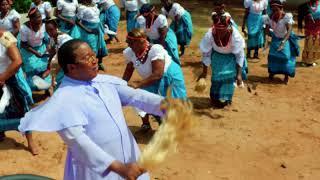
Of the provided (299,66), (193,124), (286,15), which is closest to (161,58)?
(193,124)

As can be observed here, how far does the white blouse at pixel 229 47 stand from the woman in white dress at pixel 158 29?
970 millimetres

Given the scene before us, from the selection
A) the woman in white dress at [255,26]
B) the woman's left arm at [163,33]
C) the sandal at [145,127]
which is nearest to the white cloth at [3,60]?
the sandal at [145,127]

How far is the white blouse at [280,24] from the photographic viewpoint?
9289 millimetres

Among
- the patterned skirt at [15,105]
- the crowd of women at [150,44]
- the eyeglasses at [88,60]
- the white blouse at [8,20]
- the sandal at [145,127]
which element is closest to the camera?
the eyeglasses at [88,60]

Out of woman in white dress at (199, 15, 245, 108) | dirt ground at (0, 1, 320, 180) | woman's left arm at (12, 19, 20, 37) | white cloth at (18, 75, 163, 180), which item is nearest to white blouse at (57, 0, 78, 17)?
woman's left arm at (12, 19, 20, 37)

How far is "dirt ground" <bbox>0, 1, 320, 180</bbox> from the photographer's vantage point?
20.3ft

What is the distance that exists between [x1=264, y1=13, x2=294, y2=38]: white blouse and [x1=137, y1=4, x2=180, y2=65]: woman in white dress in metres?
1.89

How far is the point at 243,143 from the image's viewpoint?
7020mm

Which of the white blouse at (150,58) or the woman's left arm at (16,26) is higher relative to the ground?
the white blouse at (150,58)

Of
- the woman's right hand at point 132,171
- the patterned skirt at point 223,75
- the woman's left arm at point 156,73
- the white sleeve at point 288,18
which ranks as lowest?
the patterned skirt at point 223,75

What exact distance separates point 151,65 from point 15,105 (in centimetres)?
187

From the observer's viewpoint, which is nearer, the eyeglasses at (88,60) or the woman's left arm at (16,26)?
the eyeglasses at (88,60)

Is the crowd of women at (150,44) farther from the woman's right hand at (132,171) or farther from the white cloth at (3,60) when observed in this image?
the woman's right hand at (132,171)

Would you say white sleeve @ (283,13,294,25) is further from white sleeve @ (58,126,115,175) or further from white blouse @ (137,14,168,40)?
white sleeve @ (58,126,115,175)
